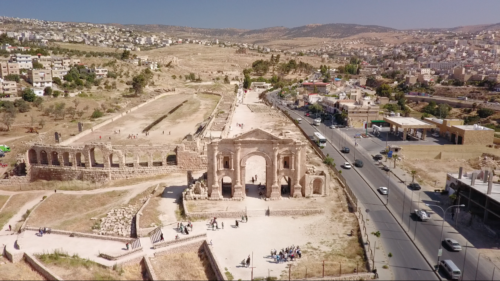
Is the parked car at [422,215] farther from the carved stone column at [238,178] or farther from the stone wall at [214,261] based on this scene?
the stone wall at [214,261]

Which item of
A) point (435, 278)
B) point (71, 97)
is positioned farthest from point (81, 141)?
point (435, 278)

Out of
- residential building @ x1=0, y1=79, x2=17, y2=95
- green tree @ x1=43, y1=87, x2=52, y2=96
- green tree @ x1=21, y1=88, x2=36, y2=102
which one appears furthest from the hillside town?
green tree @ x1=43, y1=87, x2=52, y2=96

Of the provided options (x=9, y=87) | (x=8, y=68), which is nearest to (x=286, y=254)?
(x=9, y=87)

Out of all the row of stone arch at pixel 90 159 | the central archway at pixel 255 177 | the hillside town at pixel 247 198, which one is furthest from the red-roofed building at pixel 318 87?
the row of stone arch at pixel 90 159

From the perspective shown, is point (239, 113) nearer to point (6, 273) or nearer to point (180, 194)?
point (180, 194)

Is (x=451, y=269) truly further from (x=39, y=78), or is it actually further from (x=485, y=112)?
(x=39, y=78)
